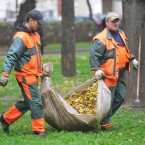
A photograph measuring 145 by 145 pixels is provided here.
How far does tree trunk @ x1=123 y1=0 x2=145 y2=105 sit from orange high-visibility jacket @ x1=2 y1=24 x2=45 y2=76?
322 cm

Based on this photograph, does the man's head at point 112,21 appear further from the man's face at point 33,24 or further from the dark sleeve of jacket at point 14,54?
the dark sleeve of jacket at point 14,54

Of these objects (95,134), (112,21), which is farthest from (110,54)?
(95,134)

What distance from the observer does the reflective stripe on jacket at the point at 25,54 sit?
27.3ft

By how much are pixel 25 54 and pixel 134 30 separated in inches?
135

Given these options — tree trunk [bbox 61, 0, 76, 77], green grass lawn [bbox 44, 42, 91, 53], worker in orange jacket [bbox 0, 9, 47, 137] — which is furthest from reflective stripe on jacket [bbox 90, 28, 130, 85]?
green grass lawn [bbox 44, 42, 91, 53]

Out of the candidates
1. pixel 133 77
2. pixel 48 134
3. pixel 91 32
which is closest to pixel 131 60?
pixel 48 134

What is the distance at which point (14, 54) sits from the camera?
829 centimetres

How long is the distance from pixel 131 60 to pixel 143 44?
7.51 feet

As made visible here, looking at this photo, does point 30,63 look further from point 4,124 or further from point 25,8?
point 25,8

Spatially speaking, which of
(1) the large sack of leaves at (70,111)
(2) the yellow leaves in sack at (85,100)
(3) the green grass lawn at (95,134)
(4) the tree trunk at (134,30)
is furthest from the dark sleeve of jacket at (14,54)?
(4) the tree trunk at (134,30)

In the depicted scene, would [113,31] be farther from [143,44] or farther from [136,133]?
[143,44]

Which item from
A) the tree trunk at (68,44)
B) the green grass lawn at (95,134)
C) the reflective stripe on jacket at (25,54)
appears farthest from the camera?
the tree trunk at (68,44)

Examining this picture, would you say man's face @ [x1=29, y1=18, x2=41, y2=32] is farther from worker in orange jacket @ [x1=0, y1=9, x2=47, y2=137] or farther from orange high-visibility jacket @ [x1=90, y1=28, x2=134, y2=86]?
orange high-visibility jacket @ [x1=90, y1=28, x2=134, y2=86]

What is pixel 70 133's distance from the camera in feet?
28.2
